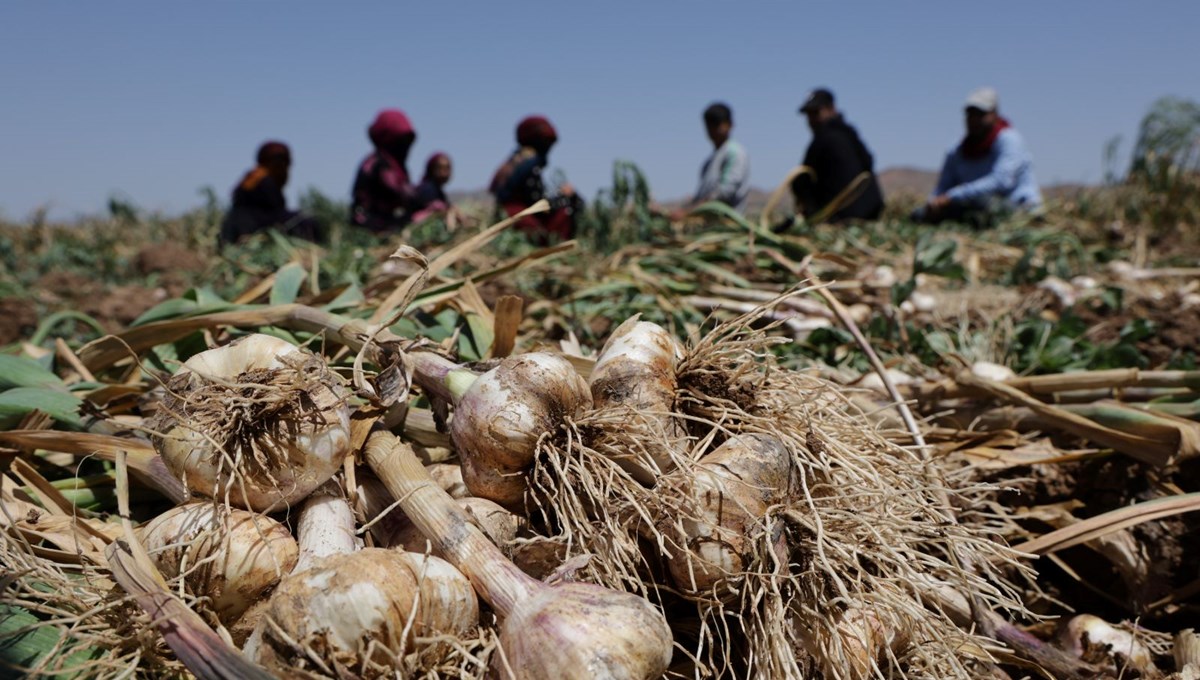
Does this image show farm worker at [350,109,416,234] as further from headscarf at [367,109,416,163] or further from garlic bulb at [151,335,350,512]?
garlic bulb at [151,335,350,512]

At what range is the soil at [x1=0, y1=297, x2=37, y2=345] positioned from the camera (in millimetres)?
3939

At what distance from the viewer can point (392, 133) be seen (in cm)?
863

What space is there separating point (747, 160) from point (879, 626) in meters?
6.03

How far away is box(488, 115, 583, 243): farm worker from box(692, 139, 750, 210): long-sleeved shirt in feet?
4.57

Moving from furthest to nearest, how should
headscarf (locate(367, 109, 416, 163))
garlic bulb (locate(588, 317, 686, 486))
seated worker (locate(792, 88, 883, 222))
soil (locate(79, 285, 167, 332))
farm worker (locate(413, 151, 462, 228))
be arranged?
headscarf (locate(367, 109, 416, 163)) → farm worker (locate(413, 151, 462, 228)) → seated worker (locate(792, 88, 883, 222)) → soil (locate(79, 285, 167, 332)) → garlic bulb (locate(588, 317, 686, 486))

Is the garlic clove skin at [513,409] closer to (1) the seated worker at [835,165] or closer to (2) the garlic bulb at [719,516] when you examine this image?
(2) the garlic bulb at [719,516]

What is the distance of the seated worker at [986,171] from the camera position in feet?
23.4

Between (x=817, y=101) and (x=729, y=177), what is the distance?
4.69 ft

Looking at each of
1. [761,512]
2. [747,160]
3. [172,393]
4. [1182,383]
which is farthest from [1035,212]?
[172,393]

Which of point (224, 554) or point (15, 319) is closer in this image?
point (224, 554)

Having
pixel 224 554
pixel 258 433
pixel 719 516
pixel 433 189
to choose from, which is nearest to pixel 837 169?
pixel 433 189

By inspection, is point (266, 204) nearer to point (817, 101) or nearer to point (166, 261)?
point (166, 261)

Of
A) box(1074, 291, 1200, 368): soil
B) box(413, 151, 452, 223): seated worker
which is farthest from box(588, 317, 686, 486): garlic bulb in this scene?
box(413, 151, 452, 223): seated worker

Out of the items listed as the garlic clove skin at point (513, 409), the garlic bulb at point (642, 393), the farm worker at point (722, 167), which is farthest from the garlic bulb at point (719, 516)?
the farm worker at point (722, 167)
